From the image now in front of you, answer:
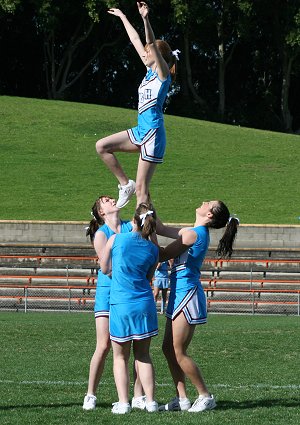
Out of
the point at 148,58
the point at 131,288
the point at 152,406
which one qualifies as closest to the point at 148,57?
the point at 148,58

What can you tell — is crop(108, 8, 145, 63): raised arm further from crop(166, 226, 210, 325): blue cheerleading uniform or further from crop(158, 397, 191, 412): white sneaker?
crop(158, 397, 191, 412): white sneaker

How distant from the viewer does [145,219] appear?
29.7 ft

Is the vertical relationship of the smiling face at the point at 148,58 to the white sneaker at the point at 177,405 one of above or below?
above

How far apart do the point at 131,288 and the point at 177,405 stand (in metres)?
1.28

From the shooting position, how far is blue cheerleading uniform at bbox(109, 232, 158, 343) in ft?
30.0

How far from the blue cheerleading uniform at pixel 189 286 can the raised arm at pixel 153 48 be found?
1.45 m

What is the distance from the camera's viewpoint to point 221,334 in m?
18.0

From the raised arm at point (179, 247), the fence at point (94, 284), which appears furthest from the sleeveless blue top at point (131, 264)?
the fence at point (94, 284)

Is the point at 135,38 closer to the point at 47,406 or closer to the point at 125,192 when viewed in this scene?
the point at 125,192

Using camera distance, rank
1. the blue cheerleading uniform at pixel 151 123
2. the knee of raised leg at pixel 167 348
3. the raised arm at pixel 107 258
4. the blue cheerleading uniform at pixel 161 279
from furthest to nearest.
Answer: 1. the blue cheerleading uniform at pixel 161 279
2. the knee of raised leg at pixel 167 348
3. the raised arm at pixel 107 258
4. the blue cheerleading uniform at pixel 151 123

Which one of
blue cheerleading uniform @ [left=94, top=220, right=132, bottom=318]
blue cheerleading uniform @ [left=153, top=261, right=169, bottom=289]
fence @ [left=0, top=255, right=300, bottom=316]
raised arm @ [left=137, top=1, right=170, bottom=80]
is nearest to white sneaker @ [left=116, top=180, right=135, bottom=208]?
blue cheerleading uniform @ [left=94, top=220, right=132, bottom=318]

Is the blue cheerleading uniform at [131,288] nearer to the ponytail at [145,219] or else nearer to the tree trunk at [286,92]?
the ponytail at [145,219]

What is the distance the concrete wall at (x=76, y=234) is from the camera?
30188mm

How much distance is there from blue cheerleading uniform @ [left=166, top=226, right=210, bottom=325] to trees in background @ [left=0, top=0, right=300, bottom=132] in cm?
4505
